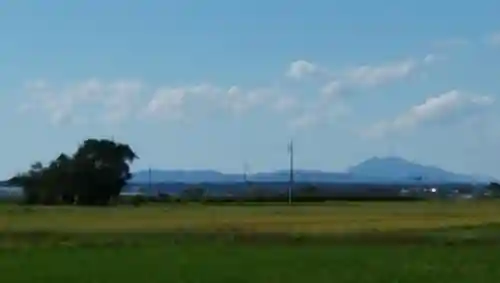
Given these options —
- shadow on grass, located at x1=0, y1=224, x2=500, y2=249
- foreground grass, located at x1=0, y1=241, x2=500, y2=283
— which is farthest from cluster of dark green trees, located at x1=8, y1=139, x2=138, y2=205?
foreground grass, located at x1=0, y1=241, x2=500, y2=283

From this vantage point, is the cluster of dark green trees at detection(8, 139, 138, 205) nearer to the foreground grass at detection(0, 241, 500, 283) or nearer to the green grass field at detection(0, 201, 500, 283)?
the green grass field at detection(0, 201, 500, 283)

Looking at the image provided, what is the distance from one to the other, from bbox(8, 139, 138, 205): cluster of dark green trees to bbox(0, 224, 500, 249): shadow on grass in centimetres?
6258

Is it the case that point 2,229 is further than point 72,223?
No

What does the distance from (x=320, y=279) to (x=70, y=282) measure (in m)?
6.23

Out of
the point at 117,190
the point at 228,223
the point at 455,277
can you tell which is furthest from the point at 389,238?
the point at 117,190

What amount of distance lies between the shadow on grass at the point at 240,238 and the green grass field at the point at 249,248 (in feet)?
0.18

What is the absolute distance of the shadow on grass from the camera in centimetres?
4934

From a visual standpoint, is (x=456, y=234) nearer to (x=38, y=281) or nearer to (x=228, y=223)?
(x=228, y=223)

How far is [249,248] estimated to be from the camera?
44.5 metres

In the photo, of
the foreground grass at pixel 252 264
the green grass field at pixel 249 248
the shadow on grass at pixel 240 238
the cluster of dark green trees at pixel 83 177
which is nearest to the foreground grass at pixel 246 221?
the green grass field at pixel 249 248

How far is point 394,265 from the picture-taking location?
1305 inches

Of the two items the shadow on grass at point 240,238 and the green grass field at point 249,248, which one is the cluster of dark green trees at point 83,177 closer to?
the green grass field at point 249,248

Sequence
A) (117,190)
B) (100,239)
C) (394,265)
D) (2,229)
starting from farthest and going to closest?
(117,190)
(2,229)
(100,239)
(394,265)

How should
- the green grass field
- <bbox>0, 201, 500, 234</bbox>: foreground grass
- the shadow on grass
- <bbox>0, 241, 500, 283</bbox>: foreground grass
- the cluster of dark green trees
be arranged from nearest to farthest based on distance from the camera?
<bbox>0, 241, 500, 283</bbox>: foreground grass, the green grass field, the shadow on grass, <bbox>0, 201, 500, 234</bbox>: foreground grass, the cluster of dark green trees
